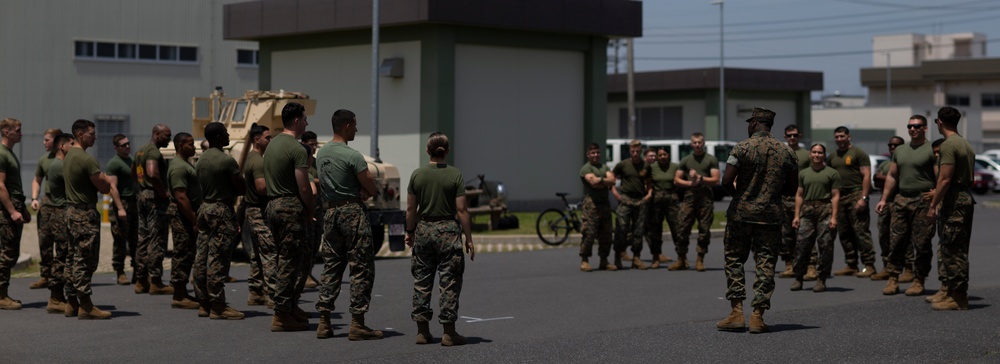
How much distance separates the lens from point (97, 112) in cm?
4241

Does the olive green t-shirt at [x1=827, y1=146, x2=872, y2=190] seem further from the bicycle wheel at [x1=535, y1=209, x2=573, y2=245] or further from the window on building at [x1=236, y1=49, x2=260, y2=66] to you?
the window on building at [x1=236, y1=49, x2=260, y2=66]

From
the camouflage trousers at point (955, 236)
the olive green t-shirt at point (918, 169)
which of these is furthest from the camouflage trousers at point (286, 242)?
the olive green t-shirt at point (918, 169)

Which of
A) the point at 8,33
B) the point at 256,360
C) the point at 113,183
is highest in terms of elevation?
the point at 8,33

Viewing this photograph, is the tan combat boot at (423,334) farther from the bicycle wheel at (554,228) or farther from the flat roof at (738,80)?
the flat roof at (738,80)

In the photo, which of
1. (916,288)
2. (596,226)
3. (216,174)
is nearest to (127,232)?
(216,174)

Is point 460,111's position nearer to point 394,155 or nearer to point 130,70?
point 394,155

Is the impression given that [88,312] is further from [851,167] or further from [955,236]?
[851,167]

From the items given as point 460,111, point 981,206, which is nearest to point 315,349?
point 460,111

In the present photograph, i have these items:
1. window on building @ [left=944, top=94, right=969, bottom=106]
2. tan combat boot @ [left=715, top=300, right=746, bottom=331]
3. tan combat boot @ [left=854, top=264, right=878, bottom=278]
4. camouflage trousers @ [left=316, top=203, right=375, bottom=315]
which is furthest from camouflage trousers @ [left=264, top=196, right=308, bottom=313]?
window on building @ [left=944, top=94, right=969, bottom=106]

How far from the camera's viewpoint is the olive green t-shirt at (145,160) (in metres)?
13.6

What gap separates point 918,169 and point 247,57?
34782 millimetres

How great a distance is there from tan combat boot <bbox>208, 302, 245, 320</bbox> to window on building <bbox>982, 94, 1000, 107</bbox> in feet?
249

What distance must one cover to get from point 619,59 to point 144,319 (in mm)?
69044

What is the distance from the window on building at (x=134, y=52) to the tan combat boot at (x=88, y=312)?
32.3m
